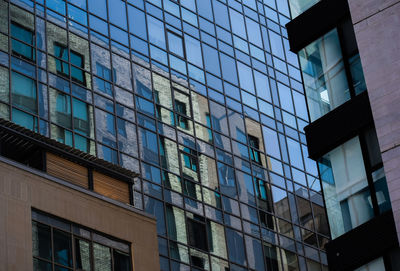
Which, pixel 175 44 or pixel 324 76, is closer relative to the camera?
pixel 324 76

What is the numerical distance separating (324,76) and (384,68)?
8.62ft

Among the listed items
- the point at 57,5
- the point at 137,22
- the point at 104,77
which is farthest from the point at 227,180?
the point at 57,5

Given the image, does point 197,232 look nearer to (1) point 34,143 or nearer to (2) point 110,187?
(2) point 110,187

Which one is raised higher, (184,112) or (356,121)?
(184,112)

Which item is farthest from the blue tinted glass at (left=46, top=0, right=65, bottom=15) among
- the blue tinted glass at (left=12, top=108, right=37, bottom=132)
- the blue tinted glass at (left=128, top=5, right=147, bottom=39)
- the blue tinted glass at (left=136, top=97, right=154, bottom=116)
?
the blue tinted glass at (left=12, top=108, right=37, bottom=132)

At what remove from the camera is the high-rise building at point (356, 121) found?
25.6 m

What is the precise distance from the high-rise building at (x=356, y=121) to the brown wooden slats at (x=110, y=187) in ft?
43.4

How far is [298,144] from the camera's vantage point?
63.8 meters

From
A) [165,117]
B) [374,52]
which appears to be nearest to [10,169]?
[374,52]

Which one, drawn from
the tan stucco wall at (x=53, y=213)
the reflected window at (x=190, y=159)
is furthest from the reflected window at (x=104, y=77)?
the tan stucco wall at (x=53, y=213)

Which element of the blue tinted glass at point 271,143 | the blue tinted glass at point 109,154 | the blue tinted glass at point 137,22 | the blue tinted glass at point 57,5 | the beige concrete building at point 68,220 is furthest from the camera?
the blue tinted glass at point 271,143

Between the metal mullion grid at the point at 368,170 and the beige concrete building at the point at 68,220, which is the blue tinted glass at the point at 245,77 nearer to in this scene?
the beige concrete building at the point at 68,220

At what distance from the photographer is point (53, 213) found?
36188 mm

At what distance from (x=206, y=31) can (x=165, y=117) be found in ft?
30.5
